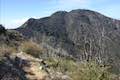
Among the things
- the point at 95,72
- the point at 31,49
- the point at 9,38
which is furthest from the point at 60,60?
the point at 95,72

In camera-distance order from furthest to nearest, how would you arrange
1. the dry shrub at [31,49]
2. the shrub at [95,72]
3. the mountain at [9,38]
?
the mountain at [9,38] → the dry shrub at [31,49] → the shrub at [95,72]

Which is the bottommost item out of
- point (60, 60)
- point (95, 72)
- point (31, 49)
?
point (60, 60)

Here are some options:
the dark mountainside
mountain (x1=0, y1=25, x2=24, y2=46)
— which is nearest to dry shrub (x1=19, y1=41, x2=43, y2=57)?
the dark mountainside

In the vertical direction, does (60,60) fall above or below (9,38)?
below

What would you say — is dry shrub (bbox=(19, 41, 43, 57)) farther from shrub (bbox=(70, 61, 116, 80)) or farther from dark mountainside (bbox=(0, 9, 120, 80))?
shrub (bbox=(70, 61, 116, 80))

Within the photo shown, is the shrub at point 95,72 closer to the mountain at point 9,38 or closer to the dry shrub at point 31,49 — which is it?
the dry shrub at point 31,49

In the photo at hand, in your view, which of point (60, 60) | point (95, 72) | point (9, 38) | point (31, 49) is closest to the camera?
point (95, 72)

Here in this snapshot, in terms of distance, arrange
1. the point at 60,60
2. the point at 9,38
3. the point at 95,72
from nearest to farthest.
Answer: the point at 95,72 → the point at 60,60 → the point at 9,38

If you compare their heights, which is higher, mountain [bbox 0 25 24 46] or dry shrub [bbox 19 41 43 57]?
mountain [bbox 0 25 24 46]

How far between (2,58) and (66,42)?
15.5m

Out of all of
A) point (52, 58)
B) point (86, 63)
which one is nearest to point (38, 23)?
point (52, 58)

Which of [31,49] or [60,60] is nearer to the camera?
[60,60]

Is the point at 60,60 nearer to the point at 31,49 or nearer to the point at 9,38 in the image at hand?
the point at 31,49

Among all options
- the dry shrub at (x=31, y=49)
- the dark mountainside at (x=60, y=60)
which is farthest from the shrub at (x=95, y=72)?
the dry shrub at (x=31, y=49)
